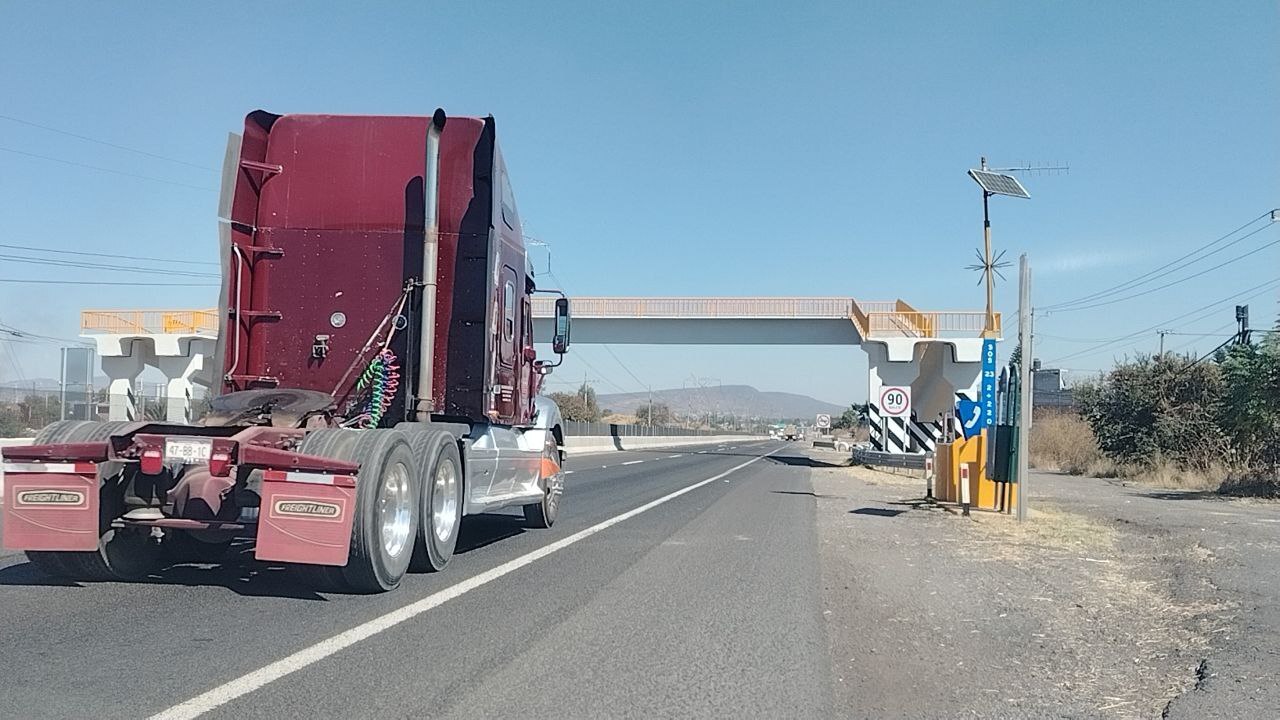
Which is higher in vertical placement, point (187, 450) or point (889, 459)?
point (187, 450)

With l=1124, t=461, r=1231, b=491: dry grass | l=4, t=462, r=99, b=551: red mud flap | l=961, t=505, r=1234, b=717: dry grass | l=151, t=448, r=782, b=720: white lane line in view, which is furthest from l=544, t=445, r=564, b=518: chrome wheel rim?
l=1124, t=461, r=1231, b=491: dry grass

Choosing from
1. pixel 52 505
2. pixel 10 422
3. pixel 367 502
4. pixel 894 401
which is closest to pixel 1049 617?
pixel 367 502

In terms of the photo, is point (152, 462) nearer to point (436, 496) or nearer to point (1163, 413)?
point (436, 496)

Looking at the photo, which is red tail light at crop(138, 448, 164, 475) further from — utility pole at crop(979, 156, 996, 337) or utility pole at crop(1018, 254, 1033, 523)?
utility pole at crop(979, 156, 996, 337)

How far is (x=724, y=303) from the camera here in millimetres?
46312

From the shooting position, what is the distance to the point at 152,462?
289 inches

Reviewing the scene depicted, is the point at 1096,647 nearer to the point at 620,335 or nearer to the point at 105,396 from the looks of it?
the point at 105,396

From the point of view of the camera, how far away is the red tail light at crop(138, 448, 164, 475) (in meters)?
7.33

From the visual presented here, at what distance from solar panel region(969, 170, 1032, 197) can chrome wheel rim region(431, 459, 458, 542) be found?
96.3ft

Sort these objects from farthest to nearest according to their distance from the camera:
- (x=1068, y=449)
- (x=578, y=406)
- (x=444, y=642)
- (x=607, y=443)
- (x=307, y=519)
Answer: (x=578, y=406) → (x=607, y=443) → (x=1068, y=449) → (x=307, y=519) → (x=444, y=642)

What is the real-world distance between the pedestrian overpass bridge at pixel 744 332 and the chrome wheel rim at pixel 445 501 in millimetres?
30148

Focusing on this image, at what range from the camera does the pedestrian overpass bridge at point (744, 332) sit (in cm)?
4219

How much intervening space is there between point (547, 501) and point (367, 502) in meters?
5.45

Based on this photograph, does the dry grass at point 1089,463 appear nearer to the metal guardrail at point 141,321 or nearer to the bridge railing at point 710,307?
the bridge railing at point 710,307
